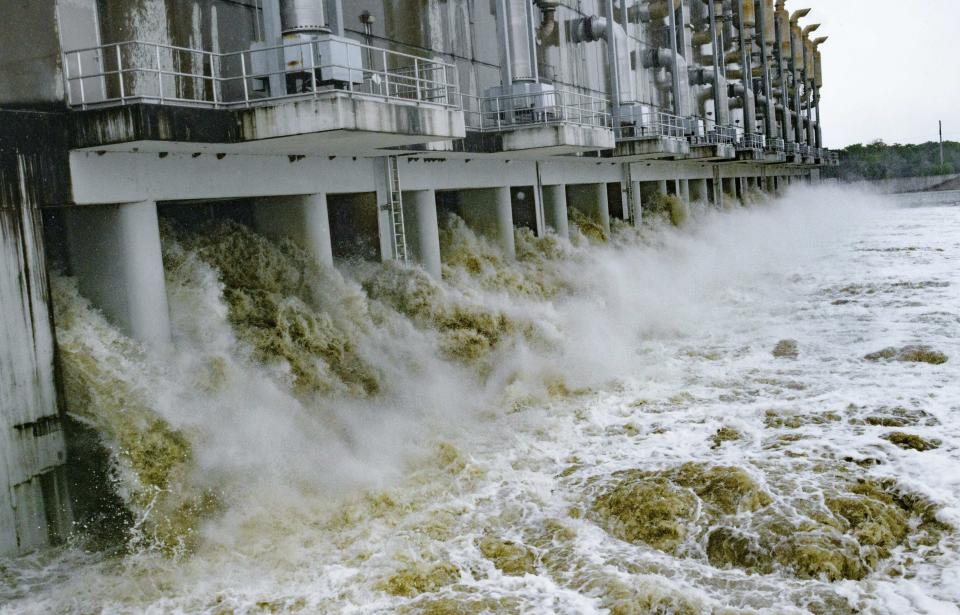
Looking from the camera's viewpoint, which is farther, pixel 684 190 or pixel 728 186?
pixel 728 186

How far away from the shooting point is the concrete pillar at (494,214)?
786 inches

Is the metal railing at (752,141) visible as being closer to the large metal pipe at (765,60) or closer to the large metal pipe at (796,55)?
the large metal pipe at (765,60)

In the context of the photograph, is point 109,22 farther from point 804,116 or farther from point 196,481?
point 804,116

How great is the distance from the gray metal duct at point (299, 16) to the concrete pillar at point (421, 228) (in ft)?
19.7

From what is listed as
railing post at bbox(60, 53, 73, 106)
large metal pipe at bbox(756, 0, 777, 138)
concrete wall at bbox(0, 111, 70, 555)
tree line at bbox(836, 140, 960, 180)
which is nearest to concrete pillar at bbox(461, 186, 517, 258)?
railing post at bbox(60, 53, 73, 106)

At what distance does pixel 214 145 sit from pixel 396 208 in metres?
5.08

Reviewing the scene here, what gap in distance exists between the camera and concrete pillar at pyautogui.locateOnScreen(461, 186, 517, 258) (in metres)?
20.0

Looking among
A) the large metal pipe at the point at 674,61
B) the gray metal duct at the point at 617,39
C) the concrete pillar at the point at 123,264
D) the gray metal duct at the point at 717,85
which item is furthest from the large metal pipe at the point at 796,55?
the concrete pillar at the point at 123,264

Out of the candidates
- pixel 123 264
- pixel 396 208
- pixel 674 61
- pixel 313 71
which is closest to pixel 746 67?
pixel 674 61

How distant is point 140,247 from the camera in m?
10.2

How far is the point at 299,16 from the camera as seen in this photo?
10586mm

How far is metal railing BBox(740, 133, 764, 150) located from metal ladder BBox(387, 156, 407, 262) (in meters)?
25.1

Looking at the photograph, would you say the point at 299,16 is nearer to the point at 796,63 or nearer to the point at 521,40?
the point at 521,40

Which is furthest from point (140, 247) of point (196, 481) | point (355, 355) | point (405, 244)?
point (405, 244)
